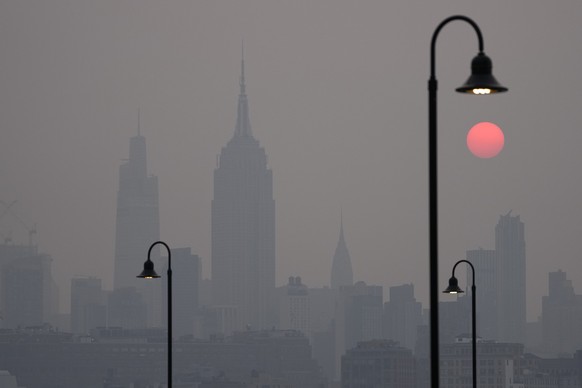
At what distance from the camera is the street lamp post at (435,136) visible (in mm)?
13492

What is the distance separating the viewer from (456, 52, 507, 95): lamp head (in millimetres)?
13469

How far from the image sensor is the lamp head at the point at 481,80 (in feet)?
44.2

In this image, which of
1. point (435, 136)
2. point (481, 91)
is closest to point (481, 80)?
point (481, 91)

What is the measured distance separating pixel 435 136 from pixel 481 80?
79 cm

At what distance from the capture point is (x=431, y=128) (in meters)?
13.7

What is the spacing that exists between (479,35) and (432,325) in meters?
3.25

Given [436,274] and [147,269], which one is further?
[147,269]

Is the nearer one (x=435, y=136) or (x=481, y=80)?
(x=481, y=80)

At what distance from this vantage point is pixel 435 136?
13.7m

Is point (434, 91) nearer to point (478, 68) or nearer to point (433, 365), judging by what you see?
point (478, 68)

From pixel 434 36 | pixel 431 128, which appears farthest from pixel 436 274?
pixel 434 36

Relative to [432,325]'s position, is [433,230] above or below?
above

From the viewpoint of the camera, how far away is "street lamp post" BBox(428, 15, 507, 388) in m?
13.5

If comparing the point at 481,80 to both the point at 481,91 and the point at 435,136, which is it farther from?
the point at 435,136
